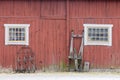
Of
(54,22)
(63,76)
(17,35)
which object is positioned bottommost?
(63,76)

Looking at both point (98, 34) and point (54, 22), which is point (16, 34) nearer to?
point (54, 22)

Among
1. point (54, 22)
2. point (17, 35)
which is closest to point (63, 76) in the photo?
point (54, 22)

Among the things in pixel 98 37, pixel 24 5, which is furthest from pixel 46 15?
pixel 98 37

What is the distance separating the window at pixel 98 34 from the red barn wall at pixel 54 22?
18 cm

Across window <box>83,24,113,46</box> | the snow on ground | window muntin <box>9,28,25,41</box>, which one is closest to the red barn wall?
window <box>83,24,113,46</box>

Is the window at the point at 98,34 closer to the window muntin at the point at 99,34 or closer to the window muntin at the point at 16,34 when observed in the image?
the window muntin at the point at 99,34

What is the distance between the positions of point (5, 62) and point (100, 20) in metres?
4.60

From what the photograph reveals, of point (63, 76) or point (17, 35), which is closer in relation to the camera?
point (63, 76)

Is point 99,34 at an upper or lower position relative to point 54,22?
lower

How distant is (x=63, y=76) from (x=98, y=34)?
10.7 feet

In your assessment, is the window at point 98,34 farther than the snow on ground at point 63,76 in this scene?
Yes

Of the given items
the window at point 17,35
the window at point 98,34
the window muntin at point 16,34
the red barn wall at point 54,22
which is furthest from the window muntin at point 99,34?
the window muntin at point 16,34

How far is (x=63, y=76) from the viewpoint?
67.0 ft

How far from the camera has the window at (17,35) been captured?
22.6m
